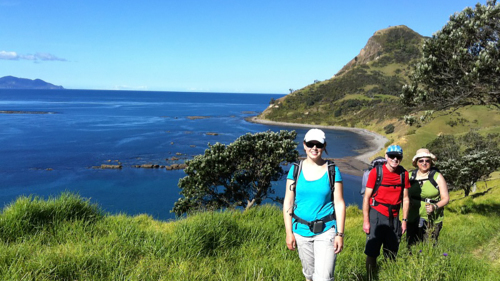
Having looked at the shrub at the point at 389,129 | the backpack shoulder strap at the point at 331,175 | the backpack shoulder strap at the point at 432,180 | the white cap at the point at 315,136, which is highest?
the white cap at the point at 315,136

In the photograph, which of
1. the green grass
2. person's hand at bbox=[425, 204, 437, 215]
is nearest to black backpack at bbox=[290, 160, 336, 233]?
the green grass

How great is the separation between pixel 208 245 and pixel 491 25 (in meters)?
10.4

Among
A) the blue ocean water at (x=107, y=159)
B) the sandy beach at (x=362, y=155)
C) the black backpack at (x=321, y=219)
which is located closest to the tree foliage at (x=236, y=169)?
the blue ocean water at (x=107, y=159)

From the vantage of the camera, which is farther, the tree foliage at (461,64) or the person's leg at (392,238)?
the tree foliage at (461,64)

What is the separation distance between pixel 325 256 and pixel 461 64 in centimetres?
924

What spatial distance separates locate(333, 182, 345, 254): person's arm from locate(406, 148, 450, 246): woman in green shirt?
2.27 metres

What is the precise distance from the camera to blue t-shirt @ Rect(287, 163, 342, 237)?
3410 mm

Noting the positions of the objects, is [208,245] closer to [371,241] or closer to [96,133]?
[371,241]

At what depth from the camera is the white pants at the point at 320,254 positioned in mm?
3348

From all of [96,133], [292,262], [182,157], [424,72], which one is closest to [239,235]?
[292,262]

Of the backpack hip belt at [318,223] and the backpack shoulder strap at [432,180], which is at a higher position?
the backpack shoulder strap at [432,180]

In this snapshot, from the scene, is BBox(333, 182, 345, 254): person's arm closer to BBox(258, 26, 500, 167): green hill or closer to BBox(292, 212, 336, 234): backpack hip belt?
BBox(292, 212, 336, 234): backpack hip belt

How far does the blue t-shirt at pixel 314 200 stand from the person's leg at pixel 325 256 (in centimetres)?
8

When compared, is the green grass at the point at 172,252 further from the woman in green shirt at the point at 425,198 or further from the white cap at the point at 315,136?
the white cap at the point at 315,136
